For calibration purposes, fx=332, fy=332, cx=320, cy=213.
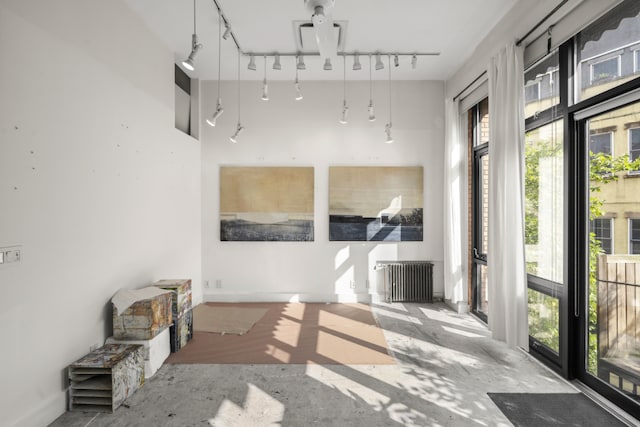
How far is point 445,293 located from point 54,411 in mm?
4600

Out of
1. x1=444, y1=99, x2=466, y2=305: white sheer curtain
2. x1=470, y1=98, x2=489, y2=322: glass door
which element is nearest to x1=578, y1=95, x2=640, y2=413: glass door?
x1=470, y1=98, x2=489, y2=322: glass door

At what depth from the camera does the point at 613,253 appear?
2.47 meters

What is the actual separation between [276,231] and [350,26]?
303cm

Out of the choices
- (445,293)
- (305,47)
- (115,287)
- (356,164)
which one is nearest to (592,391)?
(445,293)

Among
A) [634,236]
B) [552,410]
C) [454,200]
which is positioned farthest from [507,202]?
[552,410]

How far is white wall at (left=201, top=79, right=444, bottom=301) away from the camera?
17.4 feet

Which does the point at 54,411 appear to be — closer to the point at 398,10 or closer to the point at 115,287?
the point at 115,287

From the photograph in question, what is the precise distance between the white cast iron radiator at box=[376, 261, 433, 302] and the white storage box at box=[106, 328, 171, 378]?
3276 mm

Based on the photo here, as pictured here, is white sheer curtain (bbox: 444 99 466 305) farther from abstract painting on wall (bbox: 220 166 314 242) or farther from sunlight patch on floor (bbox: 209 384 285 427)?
sunlight patch on floor (bbox: 209 384 285 427)

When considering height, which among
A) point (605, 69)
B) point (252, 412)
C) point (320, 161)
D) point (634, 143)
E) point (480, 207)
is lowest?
point (252, 412)

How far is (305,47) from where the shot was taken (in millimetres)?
4262

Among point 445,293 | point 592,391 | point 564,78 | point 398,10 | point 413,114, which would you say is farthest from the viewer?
point 413,114

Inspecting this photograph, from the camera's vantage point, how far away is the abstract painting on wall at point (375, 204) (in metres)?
5.28

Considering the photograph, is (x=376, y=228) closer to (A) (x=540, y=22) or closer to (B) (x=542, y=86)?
(B) (x=542, y=86)
